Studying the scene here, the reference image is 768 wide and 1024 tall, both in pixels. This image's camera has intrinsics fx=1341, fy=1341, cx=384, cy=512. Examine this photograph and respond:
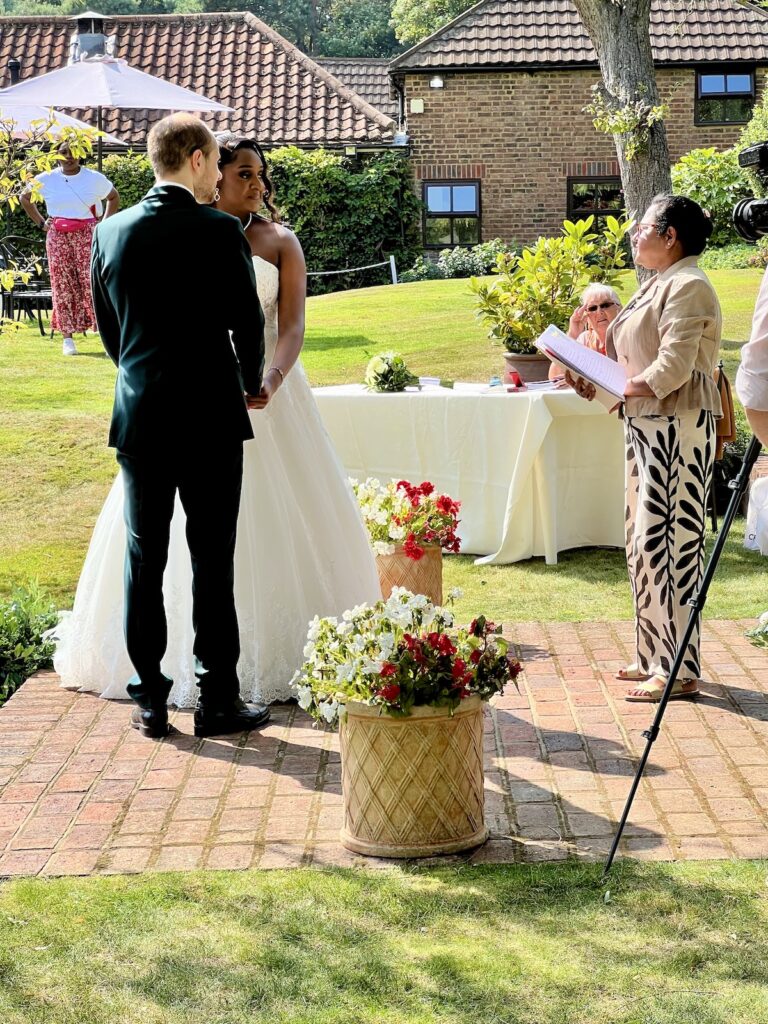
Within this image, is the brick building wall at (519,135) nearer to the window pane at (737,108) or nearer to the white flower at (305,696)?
the window pane at (737,108)

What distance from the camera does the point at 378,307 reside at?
16.8m

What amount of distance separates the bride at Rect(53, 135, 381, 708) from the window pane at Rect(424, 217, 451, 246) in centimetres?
2007

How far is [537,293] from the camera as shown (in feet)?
27.6

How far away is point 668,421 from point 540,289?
298 centimetres

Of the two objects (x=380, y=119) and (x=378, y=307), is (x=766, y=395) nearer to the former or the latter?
(x=378, y=307)

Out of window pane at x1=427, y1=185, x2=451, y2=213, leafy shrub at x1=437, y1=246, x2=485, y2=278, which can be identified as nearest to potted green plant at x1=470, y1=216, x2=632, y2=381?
leafy shrub at x1=437, y1=246, x2=485, y2=278

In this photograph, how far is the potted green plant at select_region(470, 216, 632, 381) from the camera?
27.6 feet

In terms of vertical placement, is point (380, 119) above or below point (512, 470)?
above

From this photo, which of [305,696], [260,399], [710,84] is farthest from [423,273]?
[305,696]

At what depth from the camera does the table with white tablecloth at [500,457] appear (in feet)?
27.2

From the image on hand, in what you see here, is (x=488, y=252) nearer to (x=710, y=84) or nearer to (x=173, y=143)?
(x=710, y=84)

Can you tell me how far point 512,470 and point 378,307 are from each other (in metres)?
8.79

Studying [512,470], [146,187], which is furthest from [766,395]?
[146,187]

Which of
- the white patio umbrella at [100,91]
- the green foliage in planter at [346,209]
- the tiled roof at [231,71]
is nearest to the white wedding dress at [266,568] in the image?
the white patio umbrella at [100,91]
